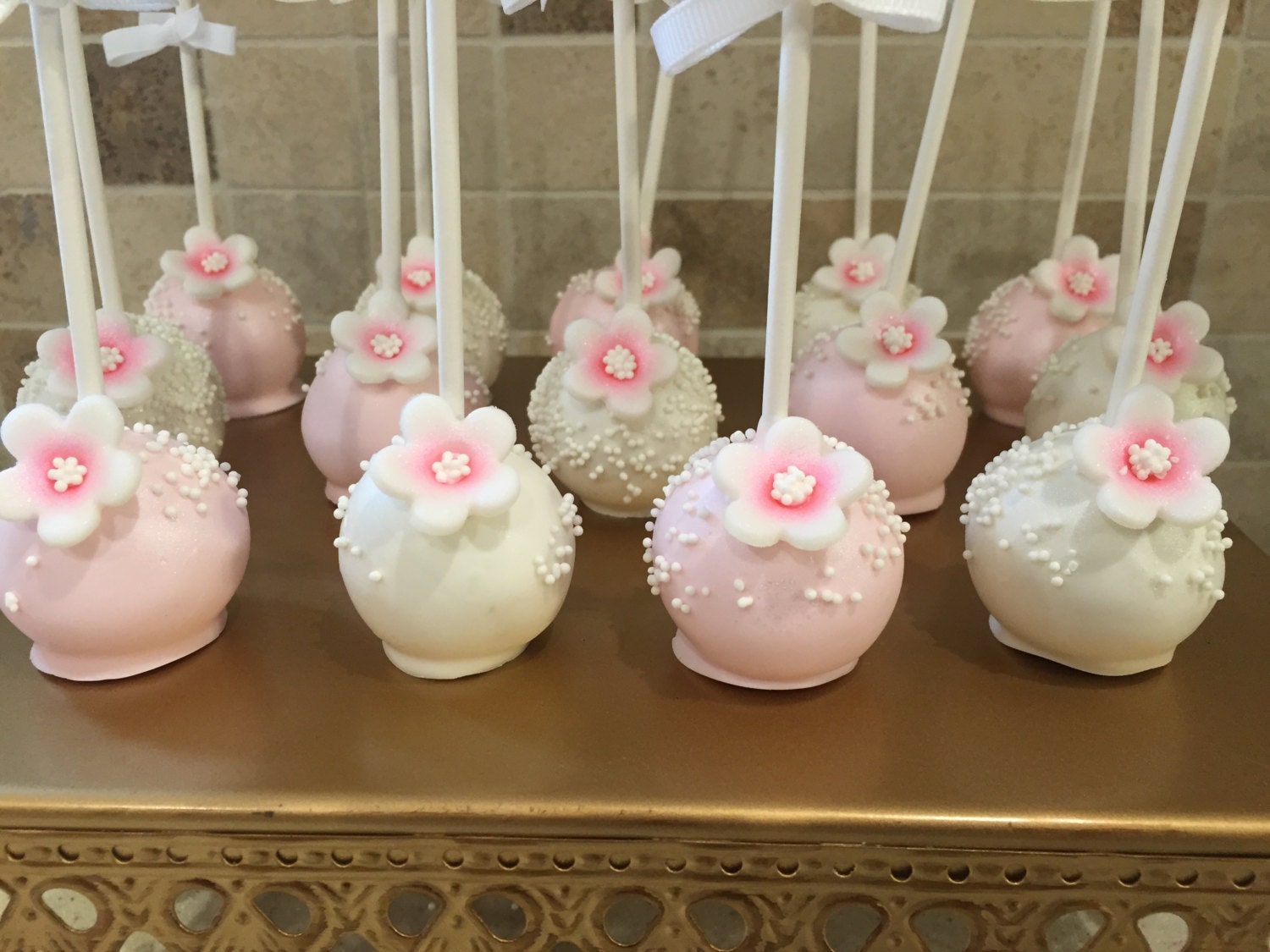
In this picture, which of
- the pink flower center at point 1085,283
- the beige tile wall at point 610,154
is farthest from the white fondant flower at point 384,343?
the pink flower center at point 1085,283

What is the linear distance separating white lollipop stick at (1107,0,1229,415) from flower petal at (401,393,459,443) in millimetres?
360

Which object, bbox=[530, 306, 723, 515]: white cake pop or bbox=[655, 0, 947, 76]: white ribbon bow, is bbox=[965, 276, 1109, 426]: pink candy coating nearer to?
bbox=[530, 306, 723, 515]: white cake pop

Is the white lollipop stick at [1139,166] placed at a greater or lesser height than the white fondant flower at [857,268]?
greater

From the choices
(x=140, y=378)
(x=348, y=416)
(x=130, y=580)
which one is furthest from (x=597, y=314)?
(x=130, y=580)

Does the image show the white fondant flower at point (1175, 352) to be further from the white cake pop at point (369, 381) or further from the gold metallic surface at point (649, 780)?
the white cake pop at point (369, 381)

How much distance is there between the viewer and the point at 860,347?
2.38ft

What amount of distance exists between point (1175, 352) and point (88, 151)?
29.8 inches

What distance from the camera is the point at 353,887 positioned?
515 millimetres

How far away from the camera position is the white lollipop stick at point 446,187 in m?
0.50

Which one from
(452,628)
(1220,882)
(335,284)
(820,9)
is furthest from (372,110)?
(1220,882)

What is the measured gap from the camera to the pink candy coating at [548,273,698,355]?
91 cm

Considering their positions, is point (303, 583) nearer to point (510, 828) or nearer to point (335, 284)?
point (510, 828)

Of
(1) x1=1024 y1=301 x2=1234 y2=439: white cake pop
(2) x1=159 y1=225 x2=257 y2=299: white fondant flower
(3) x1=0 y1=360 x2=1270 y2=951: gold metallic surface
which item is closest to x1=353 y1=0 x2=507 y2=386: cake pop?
(2) x1=159 y1=225 x2=257 y2=299: white fondant flower

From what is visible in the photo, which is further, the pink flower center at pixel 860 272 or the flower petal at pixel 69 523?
the pink flower center at pixel 860 272
